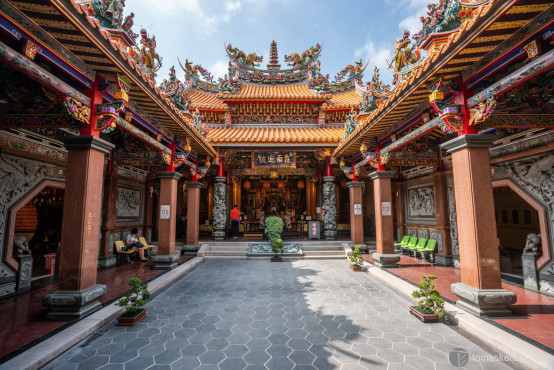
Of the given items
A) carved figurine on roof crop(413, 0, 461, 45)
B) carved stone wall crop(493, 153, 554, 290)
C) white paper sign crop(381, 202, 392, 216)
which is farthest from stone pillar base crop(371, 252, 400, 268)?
carved figurine on roof crop(413, 0, 461, 45)

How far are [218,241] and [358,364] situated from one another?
9.20m

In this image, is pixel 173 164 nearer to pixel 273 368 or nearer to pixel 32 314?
pixel 32 314

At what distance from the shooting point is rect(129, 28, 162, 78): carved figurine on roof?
5836 mm

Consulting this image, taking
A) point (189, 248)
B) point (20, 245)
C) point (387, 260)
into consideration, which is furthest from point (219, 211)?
point (387, 260)

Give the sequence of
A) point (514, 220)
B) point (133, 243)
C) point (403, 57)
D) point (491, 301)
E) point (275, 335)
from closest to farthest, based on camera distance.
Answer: point (275, 335) → point (491, 301) → point (403, 57) → point (133, 243) → point (514, 220)

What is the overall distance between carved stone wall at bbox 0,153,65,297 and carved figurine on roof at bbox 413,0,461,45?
9.72m

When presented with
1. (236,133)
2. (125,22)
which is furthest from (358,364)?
(236,133)

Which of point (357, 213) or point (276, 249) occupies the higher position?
point (357, 213)

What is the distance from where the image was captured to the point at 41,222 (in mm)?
11688

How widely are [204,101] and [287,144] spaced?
6.84 meters

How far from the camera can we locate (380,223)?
8.13 m

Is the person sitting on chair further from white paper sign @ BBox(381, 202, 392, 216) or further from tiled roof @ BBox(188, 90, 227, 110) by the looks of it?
white paper sign @ BBox(381, 202, 392, 216)

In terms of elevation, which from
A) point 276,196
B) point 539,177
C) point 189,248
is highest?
point 276,196

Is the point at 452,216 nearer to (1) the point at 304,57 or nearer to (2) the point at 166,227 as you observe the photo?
(2) the point at 166,227
